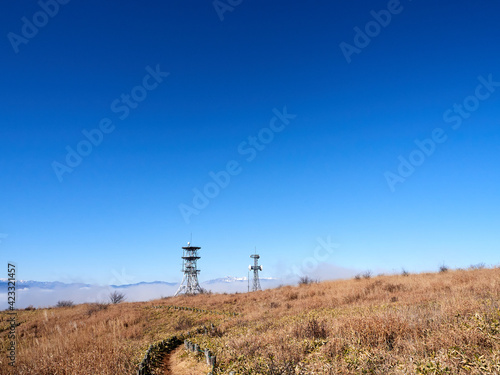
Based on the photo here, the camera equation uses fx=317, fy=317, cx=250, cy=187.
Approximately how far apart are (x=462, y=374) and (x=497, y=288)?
40.3 feet

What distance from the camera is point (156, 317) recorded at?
26656mm

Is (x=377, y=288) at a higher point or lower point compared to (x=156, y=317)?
higher

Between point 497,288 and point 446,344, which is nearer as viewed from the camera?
point 446,344

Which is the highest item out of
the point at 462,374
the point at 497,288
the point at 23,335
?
the point at 497,288

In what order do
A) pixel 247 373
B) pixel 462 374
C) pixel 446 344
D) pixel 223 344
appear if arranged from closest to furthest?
pixel 462 374 → pixel 446 344 → pixel 247 373 → pixel 223 344

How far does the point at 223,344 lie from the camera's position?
12156 mm

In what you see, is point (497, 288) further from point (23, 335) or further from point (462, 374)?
point (23, 335)

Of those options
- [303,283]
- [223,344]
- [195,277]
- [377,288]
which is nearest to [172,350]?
[223,344]

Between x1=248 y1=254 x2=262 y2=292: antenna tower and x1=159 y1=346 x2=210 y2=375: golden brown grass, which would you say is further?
x1=248 y1=254 x2=262 y2=292: antenna tower

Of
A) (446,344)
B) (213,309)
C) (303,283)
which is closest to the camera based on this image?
(446,344)

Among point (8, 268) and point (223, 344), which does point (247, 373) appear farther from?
point (8, 268)

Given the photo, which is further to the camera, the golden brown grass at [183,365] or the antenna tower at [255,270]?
the antenna tower at [255,270]

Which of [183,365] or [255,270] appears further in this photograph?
[255,270]

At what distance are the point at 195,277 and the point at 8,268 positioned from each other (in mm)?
44135
